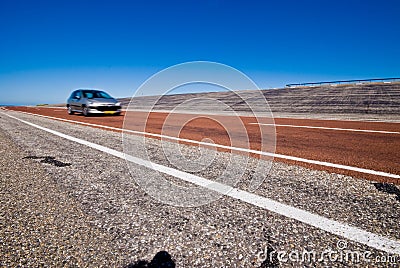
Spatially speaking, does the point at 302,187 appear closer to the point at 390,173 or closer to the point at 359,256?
the point at 359,256

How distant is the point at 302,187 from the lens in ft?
8.21

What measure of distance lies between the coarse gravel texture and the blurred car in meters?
9.67

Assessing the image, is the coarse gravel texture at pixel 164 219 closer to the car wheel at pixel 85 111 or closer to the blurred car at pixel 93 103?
the blurred car at pixel 93 103

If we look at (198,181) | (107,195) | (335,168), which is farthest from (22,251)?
(335,168)

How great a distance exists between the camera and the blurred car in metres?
12.0

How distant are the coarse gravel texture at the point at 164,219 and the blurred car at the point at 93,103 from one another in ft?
31.7

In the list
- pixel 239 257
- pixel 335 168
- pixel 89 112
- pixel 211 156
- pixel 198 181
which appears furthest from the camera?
pixel 89 112

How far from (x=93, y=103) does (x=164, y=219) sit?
11.7 meters

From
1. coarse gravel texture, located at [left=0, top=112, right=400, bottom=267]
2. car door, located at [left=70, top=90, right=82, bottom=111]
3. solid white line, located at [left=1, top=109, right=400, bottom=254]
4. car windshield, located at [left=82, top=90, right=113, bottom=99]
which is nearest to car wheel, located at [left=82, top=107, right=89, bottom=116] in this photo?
car door, located at [left=70, top=90, right=82, bottom=111]

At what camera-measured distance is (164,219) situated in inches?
74.0

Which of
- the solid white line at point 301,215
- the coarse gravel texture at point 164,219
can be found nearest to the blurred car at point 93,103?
the coarse gravel texture at point 164,219

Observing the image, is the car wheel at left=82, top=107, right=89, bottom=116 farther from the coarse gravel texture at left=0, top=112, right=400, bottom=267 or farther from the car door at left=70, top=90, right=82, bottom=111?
the coarse gravel texture at left=0, top=112, right=400, bottom=267

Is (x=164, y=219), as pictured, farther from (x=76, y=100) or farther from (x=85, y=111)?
(x=76, y=100)

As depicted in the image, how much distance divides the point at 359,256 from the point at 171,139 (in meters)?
4.47
